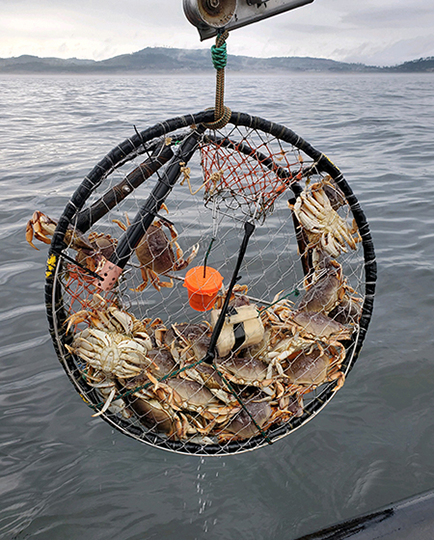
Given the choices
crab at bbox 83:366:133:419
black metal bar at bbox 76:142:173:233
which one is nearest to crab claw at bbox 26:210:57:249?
black metal bar at bbox 76:142:173:233

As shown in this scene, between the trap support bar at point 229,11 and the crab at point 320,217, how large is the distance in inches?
45.4

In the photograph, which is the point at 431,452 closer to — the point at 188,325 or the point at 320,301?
the point at 320,301

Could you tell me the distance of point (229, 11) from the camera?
1.96 m

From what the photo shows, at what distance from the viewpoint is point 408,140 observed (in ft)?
38.6

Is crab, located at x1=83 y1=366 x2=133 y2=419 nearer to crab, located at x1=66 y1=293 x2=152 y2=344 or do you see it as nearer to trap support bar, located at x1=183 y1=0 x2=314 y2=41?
crab, located at x1=66 y1=293 x2=152 y2=344

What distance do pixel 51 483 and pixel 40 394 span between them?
87cm

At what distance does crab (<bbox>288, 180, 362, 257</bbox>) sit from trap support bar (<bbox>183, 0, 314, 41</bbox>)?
115cm

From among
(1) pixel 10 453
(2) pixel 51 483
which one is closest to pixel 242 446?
(2) pixel 51 483

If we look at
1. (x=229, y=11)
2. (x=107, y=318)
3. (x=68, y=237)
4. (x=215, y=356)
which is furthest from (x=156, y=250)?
(x=229, y=11)

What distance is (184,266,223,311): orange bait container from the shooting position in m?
2.64

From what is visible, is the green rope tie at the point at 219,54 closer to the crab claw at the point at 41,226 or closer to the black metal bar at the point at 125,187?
the black metal bar at the point at 125,187

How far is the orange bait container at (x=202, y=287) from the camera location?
264cm

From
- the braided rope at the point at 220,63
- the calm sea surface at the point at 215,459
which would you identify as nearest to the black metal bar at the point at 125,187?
the braided rope at the point at 220,63

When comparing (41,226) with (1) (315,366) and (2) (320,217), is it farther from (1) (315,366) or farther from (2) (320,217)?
(1) (315,366)
